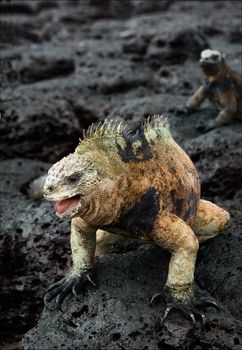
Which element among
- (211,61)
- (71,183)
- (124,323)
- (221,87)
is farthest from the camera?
(221,87)

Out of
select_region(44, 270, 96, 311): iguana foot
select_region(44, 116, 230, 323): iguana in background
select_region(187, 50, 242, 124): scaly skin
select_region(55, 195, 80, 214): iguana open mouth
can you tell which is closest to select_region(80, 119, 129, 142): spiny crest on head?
select_region(44, 116, 230, 323): iguana in background

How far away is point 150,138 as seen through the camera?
3.04m

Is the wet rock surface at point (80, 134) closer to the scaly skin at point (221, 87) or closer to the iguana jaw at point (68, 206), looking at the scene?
the scaly skin at point (221, 87)

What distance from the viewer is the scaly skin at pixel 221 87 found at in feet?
18.1

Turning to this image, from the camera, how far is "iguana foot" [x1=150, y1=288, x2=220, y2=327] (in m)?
2.80

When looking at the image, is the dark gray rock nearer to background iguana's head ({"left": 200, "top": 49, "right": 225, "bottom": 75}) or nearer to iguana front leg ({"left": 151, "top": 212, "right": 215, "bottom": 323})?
iguana front leg ({"left": 151, "top": 212, "right": 215, "bottom": 323})

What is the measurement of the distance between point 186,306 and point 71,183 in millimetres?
931

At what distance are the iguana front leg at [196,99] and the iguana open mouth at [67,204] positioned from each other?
3.53 m

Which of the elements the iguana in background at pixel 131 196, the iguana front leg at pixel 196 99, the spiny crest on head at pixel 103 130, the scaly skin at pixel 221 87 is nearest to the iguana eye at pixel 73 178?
the iguana in background at pixel 131 196

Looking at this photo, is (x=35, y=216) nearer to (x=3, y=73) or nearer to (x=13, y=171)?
(x=13, y=171)

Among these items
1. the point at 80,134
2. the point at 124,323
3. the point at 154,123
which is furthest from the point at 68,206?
the point at 80,134

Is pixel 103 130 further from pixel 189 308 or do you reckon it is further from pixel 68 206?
pixel 189 308

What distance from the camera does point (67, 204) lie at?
264cm

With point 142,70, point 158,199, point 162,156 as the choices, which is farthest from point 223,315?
point 142,70
